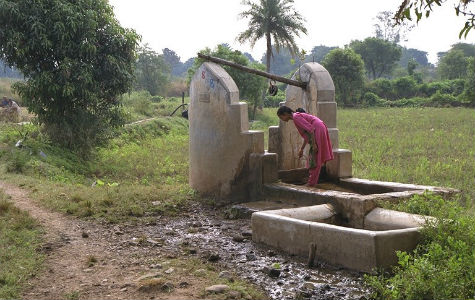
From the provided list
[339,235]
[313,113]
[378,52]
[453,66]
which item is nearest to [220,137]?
[313,113]

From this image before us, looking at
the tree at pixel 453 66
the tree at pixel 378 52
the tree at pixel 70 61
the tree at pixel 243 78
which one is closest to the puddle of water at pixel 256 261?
the tree at pixel 70 61

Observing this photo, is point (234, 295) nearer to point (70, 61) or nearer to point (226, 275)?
point (226, 275)

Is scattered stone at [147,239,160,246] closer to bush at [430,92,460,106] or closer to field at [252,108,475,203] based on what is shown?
field at [252,108,475,203]

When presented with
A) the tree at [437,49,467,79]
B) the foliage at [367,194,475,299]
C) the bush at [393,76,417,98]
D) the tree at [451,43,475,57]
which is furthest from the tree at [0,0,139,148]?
the tree at [451,43,475,57]

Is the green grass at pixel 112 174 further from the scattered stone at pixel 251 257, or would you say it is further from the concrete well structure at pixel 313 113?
the scattered stone at pixel 251 257

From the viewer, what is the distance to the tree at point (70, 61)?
475 inches

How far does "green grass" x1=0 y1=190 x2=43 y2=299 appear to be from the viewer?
482 cm

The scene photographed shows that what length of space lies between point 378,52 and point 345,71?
1545 cm

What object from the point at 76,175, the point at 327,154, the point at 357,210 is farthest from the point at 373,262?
the point at 76,175

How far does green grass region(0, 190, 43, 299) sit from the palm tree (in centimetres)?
2610

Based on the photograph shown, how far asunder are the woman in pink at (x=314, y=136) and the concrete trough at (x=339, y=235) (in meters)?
1.25

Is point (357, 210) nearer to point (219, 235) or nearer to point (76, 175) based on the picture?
point (219, 235)

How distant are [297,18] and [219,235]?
2744 centimetres

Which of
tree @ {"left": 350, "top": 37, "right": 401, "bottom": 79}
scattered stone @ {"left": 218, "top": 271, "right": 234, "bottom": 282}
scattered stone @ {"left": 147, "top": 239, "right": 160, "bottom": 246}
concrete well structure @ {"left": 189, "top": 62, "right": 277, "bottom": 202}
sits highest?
tree @ {"left": 350, "top": 37, "right": 401, "bottom": 79}
